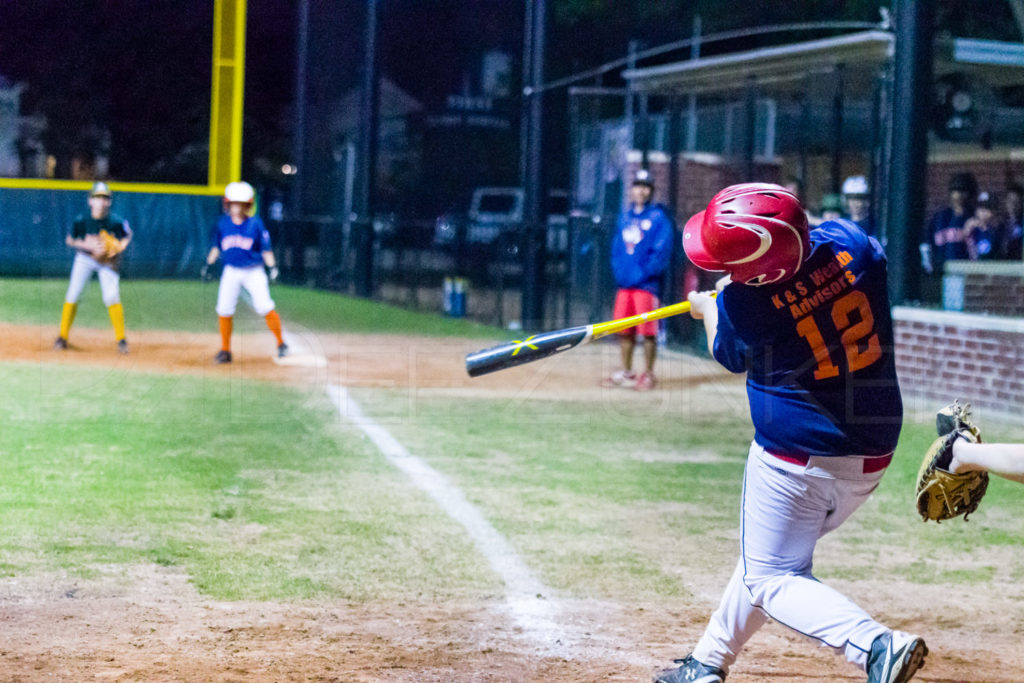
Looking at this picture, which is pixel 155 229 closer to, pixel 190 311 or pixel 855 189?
pixel 190 311

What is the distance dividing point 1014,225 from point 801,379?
38.3 ft

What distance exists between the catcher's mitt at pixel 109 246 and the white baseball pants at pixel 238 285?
1.35 metres

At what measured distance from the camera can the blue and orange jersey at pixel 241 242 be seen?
43.0ft

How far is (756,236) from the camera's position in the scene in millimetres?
3738

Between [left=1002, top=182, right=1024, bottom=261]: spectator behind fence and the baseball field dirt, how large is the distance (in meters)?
8.29

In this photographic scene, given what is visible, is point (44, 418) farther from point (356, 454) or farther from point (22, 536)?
point (22, 536)

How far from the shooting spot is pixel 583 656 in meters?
4.84

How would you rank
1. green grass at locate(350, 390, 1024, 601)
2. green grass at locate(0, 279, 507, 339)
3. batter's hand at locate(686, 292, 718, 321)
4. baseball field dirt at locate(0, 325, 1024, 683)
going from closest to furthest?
batter's hand at locate(686, 292, 718, 321) < baseball field dirt at locate(0, 325, 1024, 683) < green grass at locate(350, 390, 1024, 601) < green grass at locate(0, 279, 507, 339)

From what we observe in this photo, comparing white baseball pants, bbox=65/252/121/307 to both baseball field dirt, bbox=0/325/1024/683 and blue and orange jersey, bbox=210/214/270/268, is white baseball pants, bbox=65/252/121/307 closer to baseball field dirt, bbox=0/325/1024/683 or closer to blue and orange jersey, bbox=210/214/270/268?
blue and orange jersey, bbox=210/214/270/268

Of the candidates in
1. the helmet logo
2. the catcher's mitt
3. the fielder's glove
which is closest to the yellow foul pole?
the catcher's mitt

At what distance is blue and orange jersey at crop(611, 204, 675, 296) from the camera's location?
12.2 meters

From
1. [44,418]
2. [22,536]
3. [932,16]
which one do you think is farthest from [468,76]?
[22,536]

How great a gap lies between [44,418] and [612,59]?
25.8m

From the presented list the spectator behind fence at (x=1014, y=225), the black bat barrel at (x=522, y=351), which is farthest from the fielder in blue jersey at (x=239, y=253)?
the black bat barrel at (x=522, y=351)
